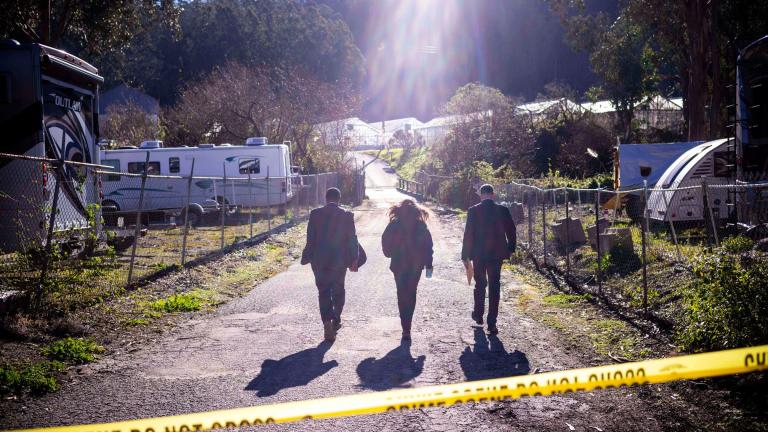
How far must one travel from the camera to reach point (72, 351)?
25.7ft

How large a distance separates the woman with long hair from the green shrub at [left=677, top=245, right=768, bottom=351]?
303 centimetres

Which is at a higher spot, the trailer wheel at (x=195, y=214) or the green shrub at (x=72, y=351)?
the trailer wheel at (x=195, y=214)

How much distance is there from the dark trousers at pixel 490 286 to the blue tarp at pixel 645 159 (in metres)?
17.0


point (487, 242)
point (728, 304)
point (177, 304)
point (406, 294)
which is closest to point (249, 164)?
point (177, 304)

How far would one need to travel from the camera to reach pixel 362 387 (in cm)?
666

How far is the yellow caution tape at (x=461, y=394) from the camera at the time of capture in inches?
147

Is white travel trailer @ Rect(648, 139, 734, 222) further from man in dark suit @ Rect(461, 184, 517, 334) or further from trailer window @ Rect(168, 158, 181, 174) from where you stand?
trailer window @ Rect(168, 158, 181, 174)

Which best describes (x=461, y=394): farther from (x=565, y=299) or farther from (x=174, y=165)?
(x=174, y=165)

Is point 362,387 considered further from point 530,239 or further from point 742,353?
point 530,239

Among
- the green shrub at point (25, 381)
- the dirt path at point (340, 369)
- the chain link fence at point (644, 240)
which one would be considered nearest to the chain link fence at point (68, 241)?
the dirt path at point (340, 369)

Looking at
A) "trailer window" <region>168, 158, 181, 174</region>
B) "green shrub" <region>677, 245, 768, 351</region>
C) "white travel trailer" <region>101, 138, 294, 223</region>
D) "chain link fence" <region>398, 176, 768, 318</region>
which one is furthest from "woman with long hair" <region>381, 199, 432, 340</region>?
"trailer window" <region>168, 158, 181, 174</region>

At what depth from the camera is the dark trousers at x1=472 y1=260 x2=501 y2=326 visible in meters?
9.21

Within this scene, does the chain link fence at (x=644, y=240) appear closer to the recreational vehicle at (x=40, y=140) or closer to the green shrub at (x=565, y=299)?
the green shrub at (x=565, y=299)

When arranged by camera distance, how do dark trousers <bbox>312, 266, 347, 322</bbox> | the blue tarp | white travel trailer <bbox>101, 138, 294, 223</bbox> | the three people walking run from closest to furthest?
dark trousers <bbox>312, 266, 347, 322</bbox>
the three people walking
the blue tarp
white travel trailer <bbox>101, 138, 294, 223</bbox>
